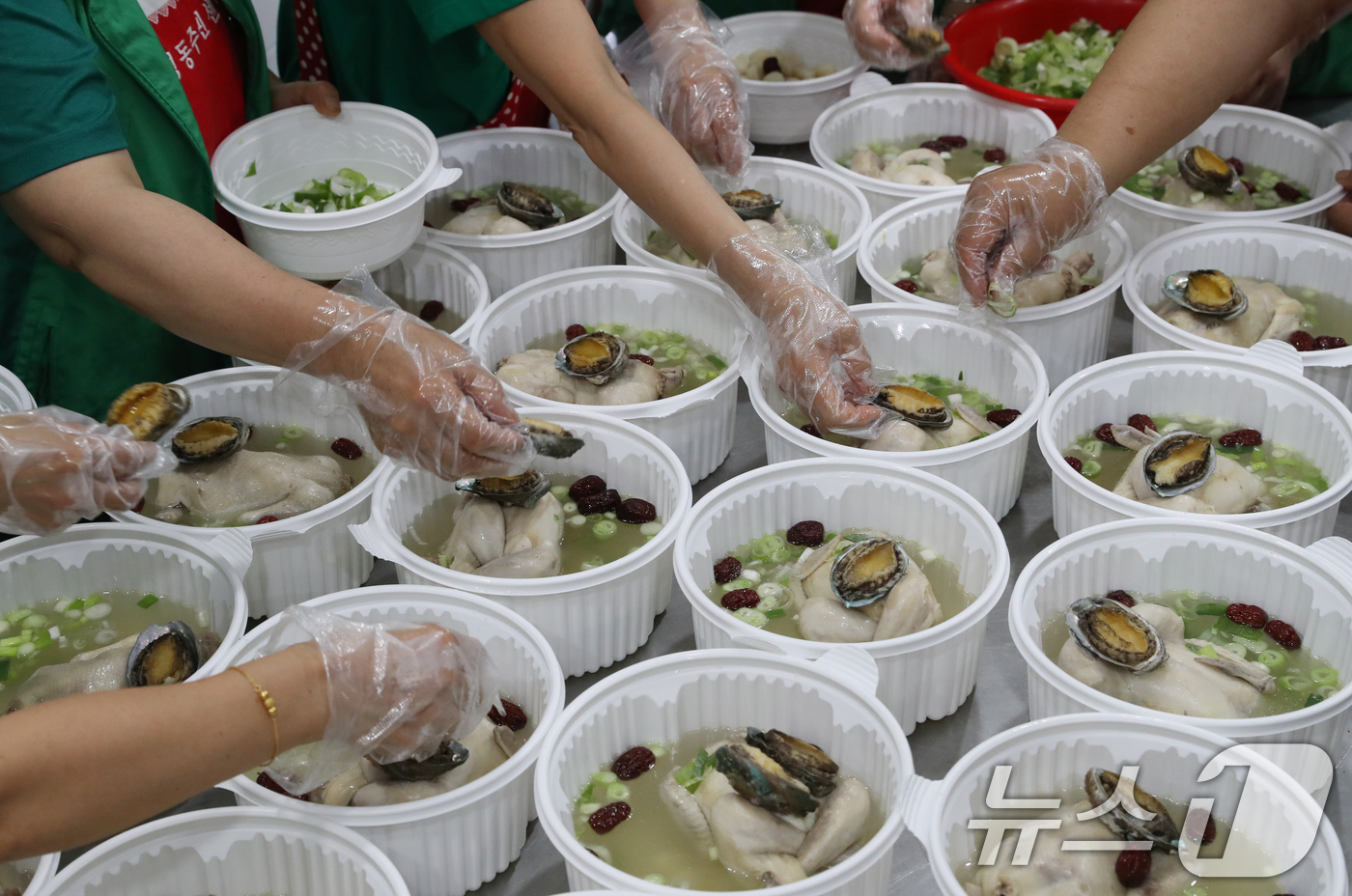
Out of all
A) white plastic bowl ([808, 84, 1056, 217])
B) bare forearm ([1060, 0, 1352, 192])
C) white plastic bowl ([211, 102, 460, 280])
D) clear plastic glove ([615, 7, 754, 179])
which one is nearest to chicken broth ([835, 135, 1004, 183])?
white plastic bowl ([808, 84, 1056, 217])

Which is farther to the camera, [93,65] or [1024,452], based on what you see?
[1024,452]

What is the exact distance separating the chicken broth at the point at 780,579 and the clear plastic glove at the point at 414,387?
0.54m

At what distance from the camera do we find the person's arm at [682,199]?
9.46ft

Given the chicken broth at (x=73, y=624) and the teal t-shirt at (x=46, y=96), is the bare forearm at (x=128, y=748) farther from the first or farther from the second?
the teal t-shirt at (x=46, y=96)

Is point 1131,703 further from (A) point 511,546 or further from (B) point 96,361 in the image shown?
(B) point 96,361

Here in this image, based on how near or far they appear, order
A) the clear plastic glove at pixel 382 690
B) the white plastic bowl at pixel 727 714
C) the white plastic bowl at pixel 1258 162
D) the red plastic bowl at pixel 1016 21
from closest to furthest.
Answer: the clear plastic glove at pixel 382 690, the white plastic bowl at pixel 727 714, the white plastic bowl at pixel 1258 162, the red plastic bowl at pixel 1016 21

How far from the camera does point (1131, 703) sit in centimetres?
218

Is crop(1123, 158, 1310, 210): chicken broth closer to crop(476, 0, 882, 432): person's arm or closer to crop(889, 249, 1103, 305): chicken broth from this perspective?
crop(889, 249, 1103, 305): chicken broth

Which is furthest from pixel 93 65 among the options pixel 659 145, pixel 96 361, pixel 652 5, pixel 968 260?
pixel 968 260

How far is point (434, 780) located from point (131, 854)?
49 cm

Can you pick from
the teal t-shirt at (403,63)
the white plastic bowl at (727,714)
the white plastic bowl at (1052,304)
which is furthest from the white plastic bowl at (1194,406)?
the teal t-shirt at (403,63)

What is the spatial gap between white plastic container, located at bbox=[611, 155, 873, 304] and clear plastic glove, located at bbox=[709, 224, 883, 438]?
45 cm

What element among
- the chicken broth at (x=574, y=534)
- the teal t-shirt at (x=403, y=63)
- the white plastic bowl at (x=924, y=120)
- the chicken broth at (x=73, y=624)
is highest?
the teal t-shirt at (x=403, y=63)

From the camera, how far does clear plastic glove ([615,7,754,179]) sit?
3467mm
